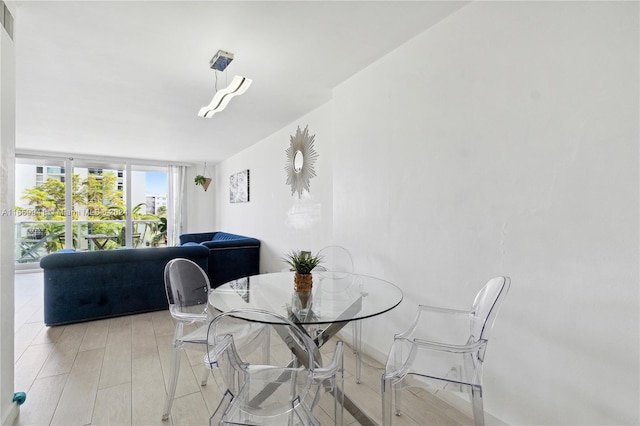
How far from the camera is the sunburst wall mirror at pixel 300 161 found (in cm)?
371

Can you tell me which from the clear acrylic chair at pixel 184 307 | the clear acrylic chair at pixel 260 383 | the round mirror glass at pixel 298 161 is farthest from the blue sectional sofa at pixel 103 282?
the clear acrylic chair at pixel 260 383

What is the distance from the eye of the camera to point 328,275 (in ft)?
8.25

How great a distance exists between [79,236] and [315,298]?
275 inches

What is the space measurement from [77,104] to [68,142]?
7.65 feet

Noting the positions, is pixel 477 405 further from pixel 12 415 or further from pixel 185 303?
pixel 12 415

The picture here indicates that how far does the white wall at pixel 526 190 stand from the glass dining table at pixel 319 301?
1.26ft

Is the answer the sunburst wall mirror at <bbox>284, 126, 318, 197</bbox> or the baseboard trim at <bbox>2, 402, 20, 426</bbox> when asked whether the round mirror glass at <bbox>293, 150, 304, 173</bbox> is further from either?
the baseboard trim at <bbox>2, 402, 20, 426</bbox>

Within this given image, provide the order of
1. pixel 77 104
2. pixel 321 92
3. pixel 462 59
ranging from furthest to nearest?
pixel 77 104
pixel 321 92
pixel 462 59

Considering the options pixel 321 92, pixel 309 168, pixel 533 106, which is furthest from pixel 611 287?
pixel 309 168

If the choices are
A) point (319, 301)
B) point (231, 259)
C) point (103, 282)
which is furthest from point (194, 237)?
point (319, 301)

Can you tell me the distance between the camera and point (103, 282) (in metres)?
3.35

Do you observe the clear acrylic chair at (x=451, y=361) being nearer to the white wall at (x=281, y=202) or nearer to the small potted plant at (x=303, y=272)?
the small potted plant at (x=303, y=272)

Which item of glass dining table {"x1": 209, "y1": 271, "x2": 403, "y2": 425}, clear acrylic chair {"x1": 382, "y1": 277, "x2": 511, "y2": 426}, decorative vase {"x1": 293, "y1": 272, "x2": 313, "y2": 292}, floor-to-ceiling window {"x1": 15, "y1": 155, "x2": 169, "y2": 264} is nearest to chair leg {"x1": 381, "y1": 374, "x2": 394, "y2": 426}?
clear acrylic chair {"x1": 382, "y1": 277, "x2": 511, "y2": 426}

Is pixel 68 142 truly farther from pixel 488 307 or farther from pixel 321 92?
pixel 488 307
